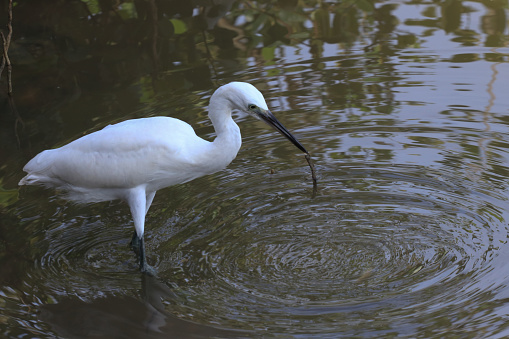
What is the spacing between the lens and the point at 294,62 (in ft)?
24.9

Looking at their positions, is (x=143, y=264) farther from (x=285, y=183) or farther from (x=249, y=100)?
(x=285, y=183)

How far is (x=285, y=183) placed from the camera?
18.2 ft

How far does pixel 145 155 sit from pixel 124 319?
3.35 feet

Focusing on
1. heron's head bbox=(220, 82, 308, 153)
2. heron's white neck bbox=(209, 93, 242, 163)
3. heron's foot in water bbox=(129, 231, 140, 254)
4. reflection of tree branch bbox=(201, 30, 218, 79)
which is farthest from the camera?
reflection of tree branch bbox=(201, 30, 218, 79)

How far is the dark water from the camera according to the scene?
4.12 metres

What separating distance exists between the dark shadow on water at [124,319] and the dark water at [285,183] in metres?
0.01

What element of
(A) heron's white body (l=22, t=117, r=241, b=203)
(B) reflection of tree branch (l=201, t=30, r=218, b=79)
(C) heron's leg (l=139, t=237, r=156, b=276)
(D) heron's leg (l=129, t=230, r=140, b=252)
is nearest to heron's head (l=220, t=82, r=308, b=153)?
(A) heron's white body (l=22, t=117, r=241, b=203)

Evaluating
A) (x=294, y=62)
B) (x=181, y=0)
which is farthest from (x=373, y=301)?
(x=181, y=0)

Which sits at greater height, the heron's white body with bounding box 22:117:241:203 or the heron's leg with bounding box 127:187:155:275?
the heron's white body with bounding box 22:117:241:203

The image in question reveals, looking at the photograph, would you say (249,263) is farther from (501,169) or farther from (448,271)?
(501,169)

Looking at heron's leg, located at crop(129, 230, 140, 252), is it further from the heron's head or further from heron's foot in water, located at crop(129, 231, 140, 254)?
the heron's head

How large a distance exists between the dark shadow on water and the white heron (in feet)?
0.84

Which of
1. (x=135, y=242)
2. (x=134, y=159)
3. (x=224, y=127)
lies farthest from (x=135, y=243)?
(x=224, y=127)

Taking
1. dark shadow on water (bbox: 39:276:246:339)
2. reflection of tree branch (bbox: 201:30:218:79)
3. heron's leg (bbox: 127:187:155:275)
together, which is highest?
reflection of tree branch (bbox: 201:30:218:79)
